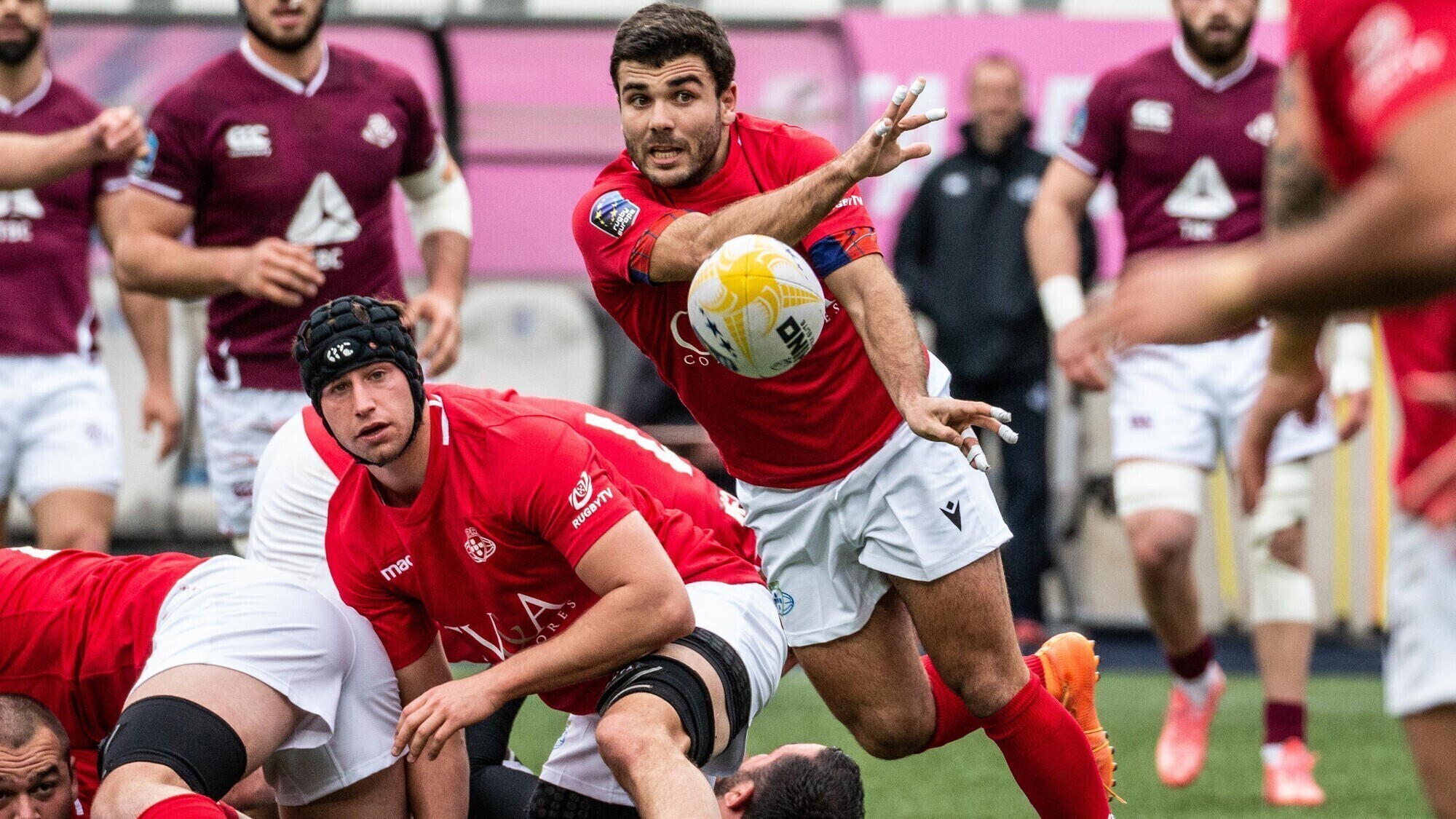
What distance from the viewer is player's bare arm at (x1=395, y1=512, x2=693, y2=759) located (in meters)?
3.82

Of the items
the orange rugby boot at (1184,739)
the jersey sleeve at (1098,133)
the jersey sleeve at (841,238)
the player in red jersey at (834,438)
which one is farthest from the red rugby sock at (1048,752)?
the jersey sleeve at (1098,133)

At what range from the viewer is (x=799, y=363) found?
4172 mm

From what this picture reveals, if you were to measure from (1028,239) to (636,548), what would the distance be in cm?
274

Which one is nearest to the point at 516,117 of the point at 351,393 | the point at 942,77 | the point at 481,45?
the point at 481,45

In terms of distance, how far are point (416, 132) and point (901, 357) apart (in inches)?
106

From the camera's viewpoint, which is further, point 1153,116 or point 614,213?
point 1153,116

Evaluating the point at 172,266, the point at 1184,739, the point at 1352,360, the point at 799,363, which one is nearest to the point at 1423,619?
the point at 799,363

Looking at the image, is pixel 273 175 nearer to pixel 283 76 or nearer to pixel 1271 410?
pixel 283 76

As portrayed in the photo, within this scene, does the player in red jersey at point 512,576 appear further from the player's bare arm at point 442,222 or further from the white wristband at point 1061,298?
the white wristband at point 1061,298

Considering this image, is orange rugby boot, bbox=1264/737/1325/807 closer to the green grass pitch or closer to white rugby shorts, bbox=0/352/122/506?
the green grass pitch

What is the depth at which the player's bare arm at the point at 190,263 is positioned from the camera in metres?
5.38

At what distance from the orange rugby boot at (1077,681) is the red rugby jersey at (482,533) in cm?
118

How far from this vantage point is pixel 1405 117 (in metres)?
2.12

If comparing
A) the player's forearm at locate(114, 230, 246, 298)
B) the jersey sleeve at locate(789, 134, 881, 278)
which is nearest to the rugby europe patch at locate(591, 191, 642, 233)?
the jersey sleeve at locate(789, 134, 881, 278)
